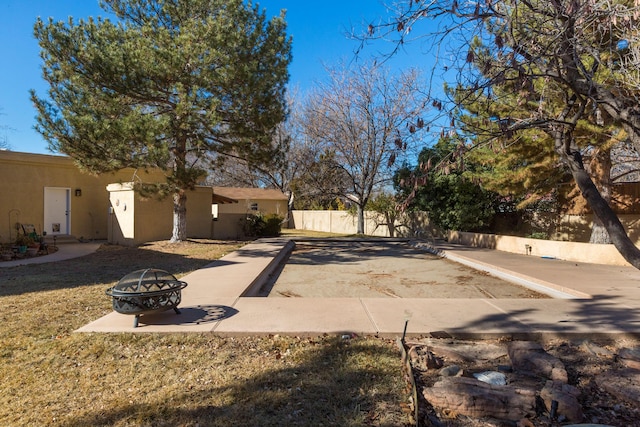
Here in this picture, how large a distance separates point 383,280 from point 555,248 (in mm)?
7064

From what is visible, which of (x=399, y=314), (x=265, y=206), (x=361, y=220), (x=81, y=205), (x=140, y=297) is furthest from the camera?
(x=265, y=206)

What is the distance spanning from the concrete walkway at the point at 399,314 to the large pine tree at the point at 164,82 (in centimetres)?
612

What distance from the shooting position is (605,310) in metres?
6.27

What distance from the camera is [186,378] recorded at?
380 centimetres

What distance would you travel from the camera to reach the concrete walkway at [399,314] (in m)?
5.11

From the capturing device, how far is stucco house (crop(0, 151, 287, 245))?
15179 millimetres

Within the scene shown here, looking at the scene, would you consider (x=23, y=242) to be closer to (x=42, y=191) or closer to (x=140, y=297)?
(x=42, y=191)

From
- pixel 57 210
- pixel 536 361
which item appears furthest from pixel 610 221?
pixel 57 210

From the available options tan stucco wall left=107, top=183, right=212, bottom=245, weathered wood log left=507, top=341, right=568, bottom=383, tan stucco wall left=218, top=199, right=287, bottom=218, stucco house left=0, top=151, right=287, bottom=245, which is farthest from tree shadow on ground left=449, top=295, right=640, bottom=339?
tan stucco wall left=218, top=199, right=287, bottom=218

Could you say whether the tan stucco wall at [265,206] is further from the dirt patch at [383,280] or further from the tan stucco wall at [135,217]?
the dirt patch at [383,280]

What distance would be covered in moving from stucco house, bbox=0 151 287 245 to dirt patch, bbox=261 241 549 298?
6027 millimetres

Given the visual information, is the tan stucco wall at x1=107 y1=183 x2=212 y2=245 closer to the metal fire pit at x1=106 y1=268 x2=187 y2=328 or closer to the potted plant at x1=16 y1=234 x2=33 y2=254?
the potted plant at x1=16 y1=234 x2=33 y2=254

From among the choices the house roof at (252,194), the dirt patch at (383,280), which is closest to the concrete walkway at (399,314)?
the dirt patch at (383,280)

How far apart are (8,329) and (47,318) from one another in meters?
0.53
